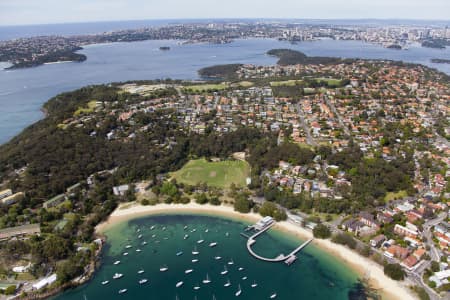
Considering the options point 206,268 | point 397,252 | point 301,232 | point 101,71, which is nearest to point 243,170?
point 301,232

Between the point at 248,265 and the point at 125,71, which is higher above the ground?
the point at 125,71

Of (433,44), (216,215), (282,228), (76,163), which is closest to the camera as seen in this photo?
(282,228)

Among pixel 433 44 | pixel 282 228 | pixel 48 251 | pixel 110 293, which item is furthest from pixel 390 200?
pixel 433 44

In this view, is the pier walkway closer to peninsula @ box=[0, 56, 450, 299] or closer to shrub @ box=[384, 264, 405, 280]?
peninsula @ box=[0, 56, 450, 299]

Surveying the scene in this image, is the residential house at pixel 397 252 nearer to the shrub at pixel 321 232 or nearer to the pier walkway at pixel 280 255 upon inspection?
the shrub at pixel 321 232

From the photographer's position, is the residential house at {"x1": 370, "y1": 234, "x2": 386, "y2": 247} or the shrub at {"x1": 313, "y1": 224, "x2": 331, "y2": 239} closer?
the residential house at {"x1": 370, "y1": 234, "x2": 386, "y2": 247}

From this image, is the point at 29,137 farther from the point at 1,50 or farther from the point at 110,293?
the point at 1,50

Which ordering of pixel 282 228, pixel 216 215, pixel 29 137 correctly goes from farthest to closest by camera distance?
pixel 29 137, pixel 216 215, pixel 282 228

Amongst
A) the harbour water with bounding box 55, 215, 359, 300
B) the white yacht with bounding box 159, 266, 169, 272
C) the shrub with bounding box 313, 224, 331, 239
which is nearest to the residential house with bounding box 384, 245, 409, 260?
the harbour water with bounding box 55, 215, 359, 300
